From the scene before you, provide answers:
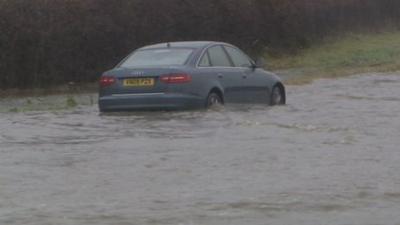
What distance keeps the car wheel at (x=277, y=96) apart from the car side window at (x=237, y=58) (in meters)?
0.82

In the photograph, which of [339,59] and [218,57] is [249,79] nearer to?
[218,57]

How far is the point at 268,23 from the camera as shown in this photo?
112ft

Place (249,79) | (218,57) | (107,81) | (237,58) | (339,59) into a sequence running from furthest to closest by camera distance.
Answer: (339,59) → (237,58) → (249,79) → (218,57) → (107,81)

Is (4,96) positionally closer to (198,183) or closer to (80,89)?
(80,89)

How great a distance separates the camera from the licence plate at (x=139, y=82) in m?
16.8

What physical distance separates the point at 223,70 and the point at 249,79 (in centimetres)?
88

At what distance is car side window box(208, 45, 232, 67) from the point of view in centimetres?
1791

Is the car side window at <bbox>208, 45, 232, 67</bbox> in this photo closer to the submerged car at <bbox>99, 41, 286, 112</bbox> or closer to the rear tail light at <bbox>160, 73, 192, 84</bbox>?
the submerged car at <bbox>99, 41, 286, 112</bbox>

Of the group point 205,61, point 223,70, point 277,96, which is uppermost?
point 205,61

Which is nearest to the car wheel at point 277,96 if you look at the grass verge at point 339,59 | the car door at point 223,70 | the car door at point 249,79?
the car door at point 249,79

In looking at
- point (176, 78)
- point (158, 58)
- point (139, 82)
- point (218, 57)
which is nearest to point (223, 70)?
point (218, 57)

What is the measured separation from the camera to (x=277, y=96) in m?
19.7

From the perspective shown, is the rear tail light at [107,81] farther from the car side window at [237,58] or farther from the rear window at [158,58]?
the car side window at [237,58]

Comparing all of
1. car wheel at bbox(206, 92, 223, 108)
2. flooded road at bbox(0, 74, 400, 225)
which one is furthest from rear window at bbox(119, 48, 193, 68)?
flooded road at bbox(0, 74, 400, 225)
